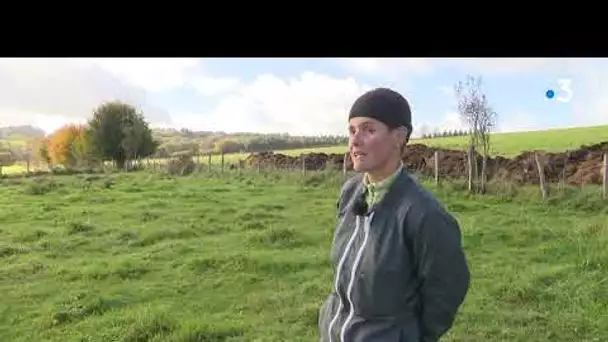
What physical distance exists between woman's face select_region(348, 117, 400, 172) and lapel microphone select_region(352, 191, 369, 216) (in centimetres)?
5

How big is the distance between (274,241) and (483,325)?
1137 mm

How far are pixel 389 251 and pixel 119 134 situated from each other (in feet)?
7.24

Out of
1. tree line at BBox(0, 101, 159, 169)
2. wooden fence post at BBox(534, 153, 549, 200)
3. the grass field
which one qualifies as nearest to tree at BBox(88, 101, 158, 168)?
tree line at BBox(0, 101, 159, 169)

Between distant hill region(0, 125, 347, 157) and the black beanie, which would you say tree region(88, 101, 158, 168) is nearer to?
distant hill region(0, 125, 347, 157)

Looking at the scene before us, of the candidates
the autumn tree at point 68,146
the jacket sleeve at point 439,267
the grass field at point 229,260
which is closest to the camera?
the jacket sleeve at point 439,267

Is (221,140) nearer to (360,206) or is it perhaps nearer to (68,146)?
(68,146)

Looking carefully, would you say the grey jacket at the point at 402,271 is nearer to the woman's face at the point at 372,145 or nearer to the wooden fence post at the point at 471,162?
the woman's face at the point at 372,145

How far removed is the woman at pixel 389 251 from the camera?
1.13m

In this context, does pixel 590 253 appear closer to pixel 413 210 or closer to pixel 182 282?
pixel 182 282

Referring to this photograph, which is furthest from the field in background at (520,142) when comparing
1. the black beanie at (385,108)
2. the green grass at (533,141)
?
the black beanie at (385,108)

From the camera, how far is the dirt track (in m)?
3.09

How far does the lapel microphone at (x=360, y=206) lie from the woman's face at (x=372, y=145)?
1.9 inches
